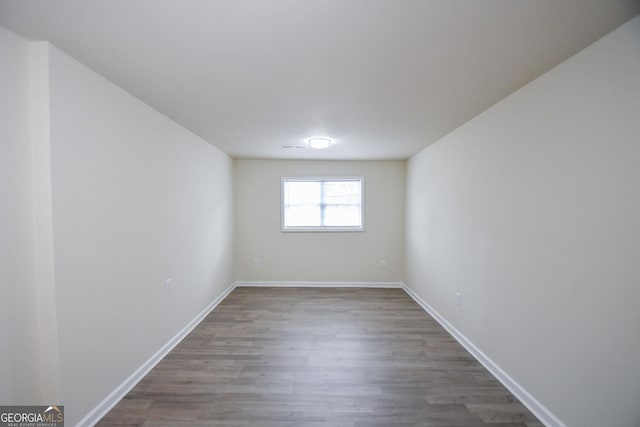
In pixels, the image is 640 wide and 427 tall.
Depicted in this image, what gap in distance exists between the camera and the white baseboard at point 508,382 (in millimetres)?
1709

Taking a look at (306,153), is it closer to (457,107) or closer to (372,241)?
(372,241)

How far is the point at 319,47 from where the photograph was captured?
1.46 m

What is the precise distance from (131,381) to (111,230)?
121 centimetres

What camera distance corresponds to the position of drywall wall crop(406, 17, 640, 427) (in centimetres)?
131

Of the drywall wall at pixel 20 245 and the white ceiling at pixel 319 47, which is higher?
the white ceiling at pixel 319 47

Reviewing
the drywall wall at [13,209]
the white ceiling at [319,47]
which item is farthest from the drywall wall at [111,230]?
the white ceiling at [319,47]

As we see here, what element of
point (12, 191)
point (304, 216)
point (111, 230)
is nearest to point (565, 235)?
point (111, 230)

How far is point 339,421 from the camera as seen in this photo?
1739mm

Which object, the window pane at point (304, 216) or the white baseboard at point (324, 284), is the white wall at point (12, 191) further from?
the window pane at point (304, 216)

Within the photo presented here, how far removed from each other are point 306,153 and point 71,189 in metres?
3.03

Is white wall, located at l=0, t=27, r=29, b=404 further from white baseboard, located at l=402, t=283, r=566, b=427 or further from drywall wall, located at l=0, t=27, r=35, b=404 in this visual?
white baseboard, located at l=402, t=283, r=566, b=427

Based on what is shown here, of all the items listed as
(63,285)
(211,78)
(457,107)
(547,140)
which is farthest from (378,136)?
(63,285)

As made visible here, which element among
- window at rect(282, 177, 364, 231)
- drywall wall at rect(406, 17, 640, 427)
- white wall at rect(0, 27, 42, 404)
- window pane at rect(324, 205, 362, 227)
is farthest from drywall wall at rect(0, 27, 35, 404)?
window pane at rect(324, 205, 362, 227)

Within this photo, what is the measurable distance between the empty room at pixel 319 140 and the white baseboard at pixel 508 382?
0.07 ft
